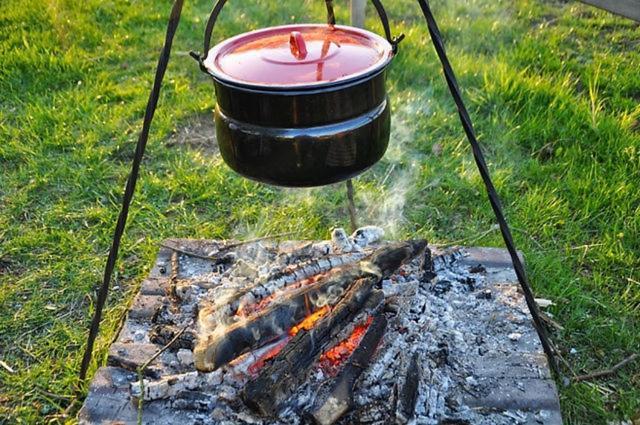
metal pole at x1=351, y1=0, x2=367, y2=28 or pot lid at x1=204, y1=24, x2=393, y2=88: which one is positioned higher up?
pot lid at x1=204, y1=24, x2=393, y2=88

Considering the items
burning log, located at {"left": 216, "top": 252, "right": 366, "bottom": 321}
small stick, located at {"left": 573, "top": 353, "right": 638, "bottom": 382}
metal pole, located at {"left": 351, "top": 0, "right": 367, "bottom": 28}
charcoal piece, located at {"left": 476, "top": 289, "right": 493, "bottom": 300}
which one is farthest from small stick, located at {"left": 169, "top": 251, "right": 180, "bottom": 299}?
metal pole, located at {"left": 351, "top": 0, "right": 367, "bottom": 28}

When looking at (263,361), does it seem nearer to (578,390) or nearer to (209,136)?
(578,390)

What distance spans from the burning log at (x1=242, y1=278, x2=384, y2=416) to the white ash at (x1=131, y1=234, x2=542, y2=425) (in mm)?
58

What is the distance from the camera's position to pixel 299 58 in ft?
6.18

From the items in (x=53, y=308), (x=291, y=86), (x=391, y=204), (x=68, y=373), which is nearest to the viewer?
(x=291, y=86)

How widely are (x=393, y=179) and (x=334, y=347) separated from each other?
1702 millimetres

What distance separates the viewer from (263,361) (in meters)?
2.22

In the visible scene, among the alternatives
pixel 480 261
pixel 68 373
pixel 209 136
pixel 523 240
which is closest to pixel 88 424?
pixel 68 373

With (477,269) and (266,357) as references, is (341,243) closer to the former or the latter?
(477,269)

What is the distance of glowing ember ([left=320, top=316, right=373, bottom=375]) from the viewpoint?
7.28 ft

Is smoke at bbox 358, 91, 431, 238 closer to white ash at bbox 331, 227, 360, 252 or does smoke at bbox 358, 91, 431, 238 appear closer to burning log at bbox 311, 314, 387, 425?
white ash at bbox 331, 227, 360, 252

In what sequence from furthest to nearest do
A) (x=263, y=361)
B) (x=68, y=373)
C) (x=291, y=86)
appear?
(x=68, y=373) < (x=263, y=361) < (x=291, y=86)

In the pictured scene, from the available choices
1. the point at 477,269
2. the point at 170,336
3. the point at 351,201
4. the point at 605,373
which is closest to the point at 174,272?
the point at 170,336

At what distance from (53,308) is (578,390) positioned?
7.63 feet
